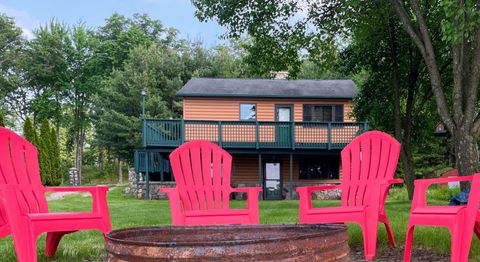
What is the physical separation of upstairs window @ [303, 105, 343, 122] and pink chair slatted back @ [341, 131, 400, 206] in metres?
13.2

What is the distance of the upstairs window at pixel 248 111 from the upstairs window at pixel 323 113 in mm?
1802

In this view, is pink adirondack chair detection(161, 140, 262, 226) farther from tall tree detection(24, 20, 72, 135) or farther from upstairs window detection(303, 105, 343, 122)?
tall tree detection(24, 20, 72, 135)

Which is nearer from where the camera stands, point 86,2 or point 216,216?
point 216,216

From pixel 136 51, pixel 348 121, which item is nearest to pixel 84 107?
pixel 136 51

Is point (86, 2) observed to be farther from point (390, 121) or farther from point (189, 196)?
point (189, 196)

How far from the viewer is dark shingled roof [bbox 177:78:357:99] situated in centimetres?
1709

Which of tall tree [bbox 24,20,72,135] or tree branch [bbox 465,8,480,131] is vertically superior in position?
tall tree [bbox 24,20,72,135]

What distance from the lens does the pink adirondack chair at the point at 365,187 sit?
352 cm

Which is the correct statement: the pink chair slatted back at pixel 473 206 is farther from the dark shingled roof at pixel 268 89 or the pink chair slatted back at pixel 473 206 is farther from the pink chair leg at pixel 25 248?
the dark shingled roof at pixel 268 89

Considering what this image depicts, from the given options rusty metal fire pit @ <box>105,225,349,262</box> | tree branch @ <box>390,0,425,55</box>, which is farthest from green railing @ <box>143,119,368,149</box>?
rusty metal fire pit @ <box>105,225,349,262</box>

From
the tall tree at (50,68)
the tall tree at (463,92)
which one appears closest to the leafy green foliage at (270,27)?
the tall tree at (463,92)

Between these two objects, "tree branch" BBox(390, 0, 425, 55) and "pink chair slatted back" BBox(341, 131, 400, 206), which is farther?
"tree branch" BBox(390, 0, 425, 55)

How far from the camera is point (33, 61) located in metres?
31.0

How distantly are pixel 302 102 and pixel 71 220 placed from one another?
14.9 meters
